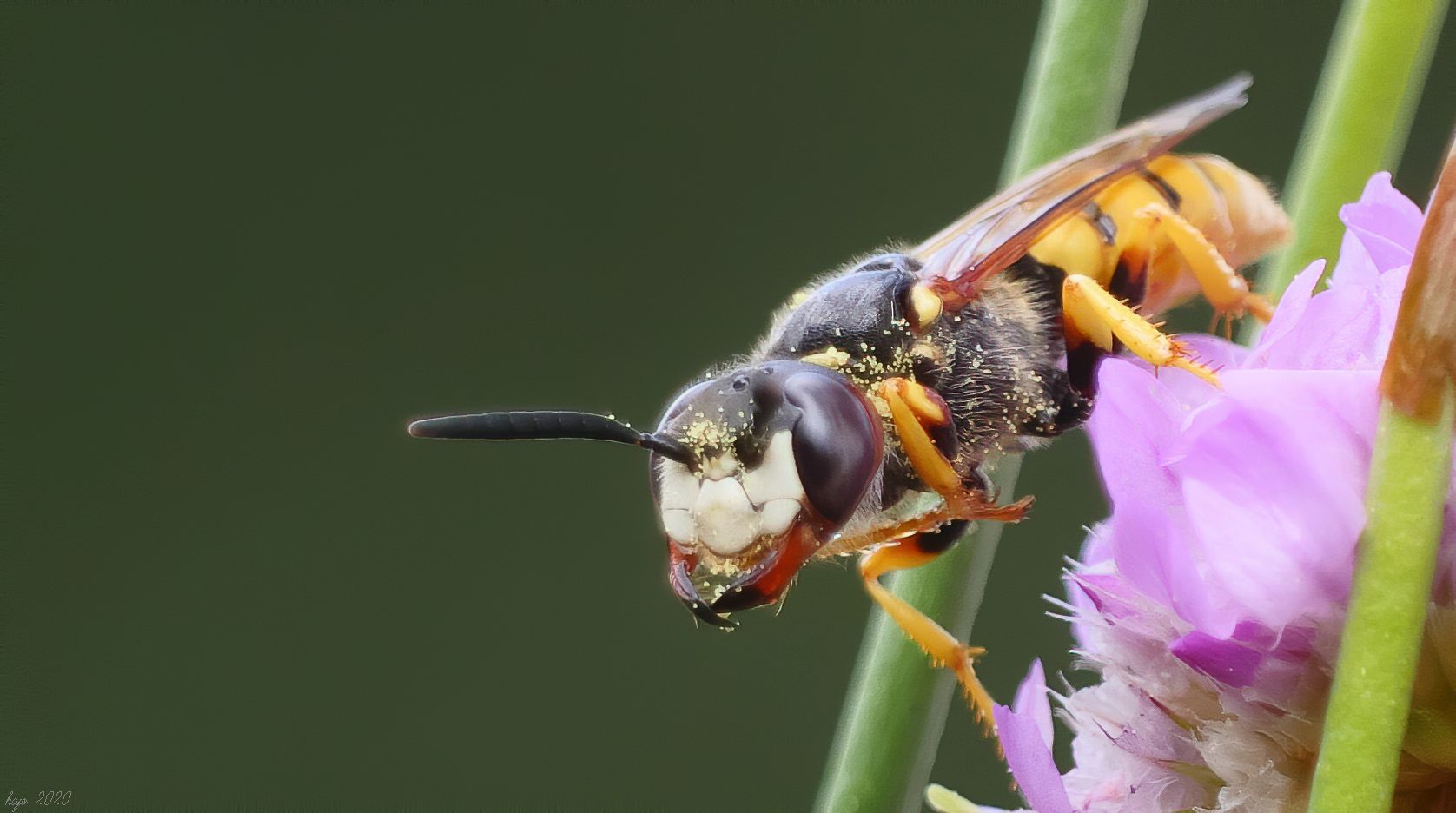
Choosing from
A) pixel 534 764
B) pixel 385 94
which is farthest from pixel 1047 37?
pixel 385 94

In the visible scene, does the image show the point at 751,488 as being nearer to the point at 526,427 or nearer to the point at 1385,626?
the point at 526,427

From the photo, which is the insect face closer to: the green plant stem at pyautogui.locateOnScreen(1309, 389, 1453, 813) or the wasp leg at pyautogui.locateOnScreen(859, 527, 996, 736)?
→ the wasp leg at pyautogui.locateOnScreen(859, 527, 996, 736)

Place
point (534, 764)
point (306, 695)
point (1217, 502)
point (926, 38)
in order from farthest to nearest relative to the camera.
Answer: point (926, 38)
point (306, 695)
point (534, 764)
point (1217, 502)

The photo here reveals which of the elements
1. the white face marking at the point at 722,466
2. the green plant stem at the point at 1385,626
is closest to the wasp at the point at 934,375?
the white face marking at the point at 722,466

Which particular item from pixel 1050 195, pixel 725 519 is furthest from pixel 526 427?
pixel 1050 195

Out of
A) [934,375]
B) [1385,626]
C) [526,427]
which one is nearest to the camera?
[1385,626]

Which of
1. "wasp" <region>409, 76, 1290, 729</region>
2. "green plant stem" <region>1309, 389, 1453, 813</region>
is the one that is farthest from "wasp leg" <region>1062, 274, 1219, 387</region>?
"green plant stem" <region>1309, 389, 1453, 813</region>

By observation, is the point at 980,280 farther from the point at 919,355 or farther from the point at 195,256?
the point at 195,256

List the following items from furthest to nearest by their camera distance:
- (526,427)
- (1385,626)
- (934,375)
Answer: (934,375)
(526,427)
(1385,626)
